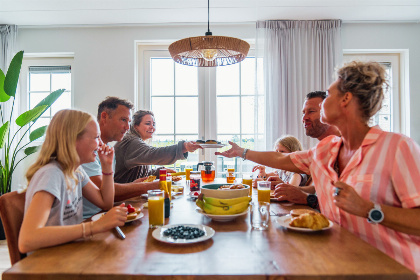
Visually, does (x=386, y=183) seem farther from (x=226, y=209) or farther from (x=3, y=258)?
(x=3, y=258)

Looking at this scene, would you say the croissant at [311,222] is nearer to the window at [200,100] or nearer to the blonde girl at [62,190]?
the blonde girl at [62,190]

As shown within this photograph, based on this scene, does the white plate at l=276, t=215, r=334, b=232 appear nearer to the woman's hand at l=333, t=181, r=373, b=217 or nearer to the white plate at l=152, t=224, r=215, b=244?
the woman's hand at l=333, t=181, r=373, b=217

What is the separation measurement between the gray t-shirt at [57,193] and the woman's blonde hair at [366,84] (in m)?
1.24

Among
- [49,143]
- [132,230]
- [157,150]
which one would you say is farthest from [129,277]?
[157,150]

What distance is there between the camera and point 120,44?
3.84m

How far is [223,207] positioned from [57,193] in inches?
25.8

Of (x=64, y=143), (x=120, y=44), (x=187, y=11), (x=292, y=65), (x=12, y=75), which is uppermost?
(x=187, y=11)

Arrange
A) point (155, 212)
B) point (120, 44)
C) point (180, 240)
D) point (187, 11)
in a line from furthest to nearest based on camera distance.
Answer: point (120, 44) < point (187, 11) < point (155, 212) < point (180, 240)

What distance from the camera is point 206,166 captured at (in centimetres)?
258

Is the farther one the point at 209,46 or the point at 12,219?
the point at 209,46

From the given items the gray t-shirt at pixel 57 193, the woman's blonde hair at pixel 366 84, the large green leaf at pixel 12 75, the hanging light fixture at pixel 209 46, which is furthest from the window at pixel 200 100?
the gray t-shirt at pixel 57 193

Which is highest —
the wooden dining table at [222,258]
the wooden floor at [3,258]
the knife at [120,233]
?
the knife at [120,233]

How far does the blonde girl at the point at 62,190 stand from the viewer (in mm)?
1002

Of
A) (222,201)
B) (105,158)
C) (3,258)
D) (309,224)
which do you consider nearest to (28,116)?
(3,258)
